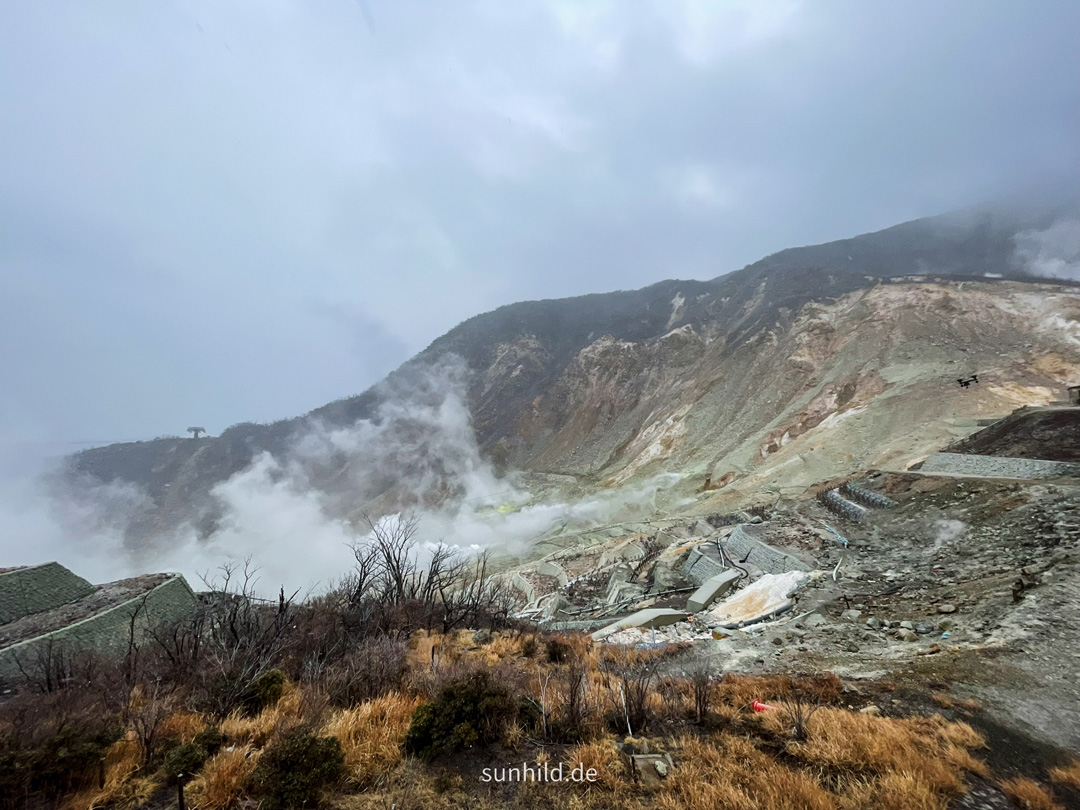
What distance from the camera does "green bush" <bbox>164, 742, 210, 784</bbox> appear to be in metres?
3.71

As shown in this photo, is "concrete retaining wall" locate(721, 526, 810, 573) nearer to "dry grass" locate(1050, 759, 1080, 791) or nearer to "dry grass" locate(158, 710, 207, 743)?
"dry grass" locate(1050, 759, 1080, 791)

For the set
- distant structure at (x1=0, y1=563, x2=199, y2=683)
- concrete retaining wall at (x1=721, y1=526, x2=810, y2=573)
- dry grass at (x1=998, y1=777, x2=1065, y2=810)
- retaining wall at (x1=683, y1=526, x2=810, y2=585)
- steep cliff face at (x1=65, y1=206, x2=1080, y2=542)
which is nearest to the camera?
dry grass at (x1=998, y1=777, x2=1065, y2=810)

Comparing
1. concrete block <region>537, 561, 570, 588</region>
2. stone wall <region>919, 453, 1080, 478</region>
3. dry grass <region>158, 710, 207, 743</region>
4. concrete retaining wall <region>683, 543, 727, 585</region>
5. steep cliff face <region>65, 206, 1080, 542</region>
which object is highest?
steep cliff face <region>65, 206, 1080, 542</region>

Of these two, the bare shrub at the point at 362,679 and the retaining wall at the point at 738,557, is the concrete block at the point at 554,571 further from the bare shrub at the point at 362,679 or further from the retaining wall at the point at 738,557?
the bare shrub at the point at 362,679

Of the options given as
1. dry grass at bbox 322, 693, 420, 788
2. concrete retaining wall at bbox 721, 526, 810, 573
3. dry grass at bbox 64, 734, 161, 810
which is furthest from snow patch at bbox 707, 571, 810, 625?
dry grass at bbox 64, 734, 161, 810

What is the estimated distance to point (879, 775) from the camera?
13.0ft

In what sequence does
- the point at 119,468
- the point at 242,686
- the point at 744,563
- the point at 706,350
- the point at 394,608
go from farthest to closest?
the point at 119,468
the point at 706,350
the point at 744,563
the point at 394,608
the point at 242,686

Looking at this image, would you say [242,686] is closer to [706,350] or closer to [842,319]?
[842,319]

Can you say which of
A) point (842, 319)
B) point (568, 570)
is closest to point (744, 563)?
point (568, 570)

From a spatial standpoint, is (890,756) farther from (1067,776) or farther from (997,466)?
(997,466)

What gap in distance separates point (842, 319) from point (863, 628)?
50.8 m

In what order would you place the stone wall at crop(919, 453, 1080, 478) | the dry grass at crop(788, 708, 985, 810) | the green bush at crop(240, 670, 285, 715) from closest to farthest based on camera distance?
the dry grass at crop(788, 708, 985, 810) → the green bush at crop(240, 670, 285, 715) → the stone wall at crop(919, 453, 1080, 478)

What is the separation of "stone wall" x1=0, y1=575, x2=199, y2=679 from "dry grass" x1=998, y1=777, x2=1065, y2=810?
14282 millimetres

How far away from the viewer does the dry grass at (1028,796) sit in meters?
3.88
